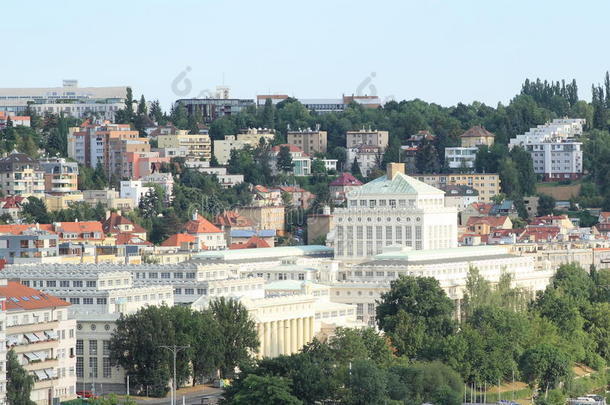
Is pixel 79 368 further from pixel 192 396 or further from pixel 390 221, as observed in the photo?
pixel 390 221

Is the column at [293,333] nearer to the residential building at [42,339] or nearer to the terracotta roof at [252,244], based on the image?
the residential building at [42,339]

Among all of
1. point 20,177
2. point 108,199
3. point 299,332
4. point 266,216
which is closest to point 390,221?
point 299,332

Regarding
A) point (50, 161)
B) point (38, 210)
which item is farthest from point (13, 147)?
point (38, 210)

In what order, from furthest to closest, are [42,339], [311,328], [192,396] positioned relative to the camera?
[311,328] < [192,396] < [42,339]

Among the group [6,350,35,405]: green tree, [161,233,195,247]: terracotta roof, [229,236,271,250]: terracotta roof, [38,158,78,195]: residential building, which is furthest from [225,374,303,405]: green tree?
[38,158,78,195]: residential building

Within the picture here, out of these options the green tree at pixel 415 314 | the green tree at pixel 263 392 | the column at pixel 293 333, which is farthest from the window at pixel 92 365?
the green tree at pixel 415 314

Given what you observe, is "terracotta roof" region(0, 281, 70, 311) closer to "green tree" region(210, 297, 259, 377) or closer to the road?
the road

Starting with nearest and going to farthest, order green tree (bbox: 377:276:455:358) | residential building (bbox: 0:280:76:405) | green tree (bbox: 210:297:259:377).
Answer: residential building (bbox: 0:280:76:405), green tree (bbox: 210:297:259:377), green tree (bbox: 377:276:455:358)
